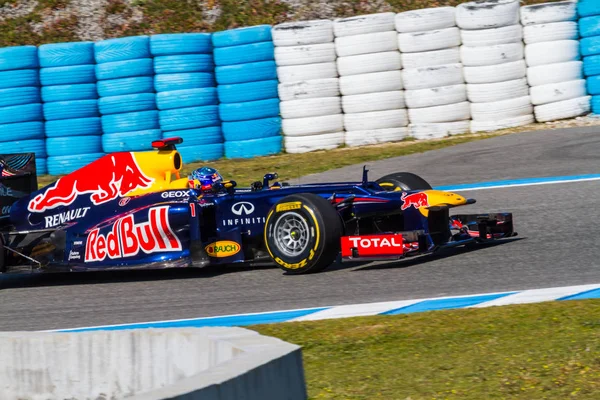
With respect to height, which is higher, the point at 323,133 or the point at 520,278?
the point at 323,133

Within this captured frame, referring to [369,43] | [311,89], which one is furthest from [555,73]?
[311,89]

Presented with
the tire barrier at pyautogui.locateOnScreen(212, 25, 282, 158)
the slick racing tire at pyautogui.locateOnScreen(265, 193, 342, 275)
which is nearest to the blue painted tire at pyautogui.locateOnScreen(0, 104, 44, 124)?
the tire barrier at pyautogui.locateOnScreen(212, 25, 282, 158)

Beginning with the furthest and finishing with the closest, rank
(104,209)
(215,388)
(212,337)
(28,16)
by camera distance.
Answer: (28,16) → (104,209) → (212,337) → (215,388)

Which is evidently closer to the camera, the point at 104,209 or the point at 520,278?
the point at 520,278

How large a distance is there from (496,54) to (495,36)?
0.26m

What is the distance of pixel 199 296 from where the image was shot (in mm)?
7984

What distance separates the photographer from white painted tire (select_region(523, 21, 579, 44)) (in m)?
13.9

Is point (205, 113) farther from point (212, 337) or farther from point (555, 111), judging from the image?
point (212, 337)

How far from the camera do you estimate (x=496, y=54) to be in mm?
14000

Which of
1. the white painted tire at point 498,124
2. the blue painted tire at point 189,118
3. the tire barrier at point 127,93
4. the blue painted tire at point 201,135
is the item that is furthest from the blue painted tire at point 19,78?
the white painted tire at point 498,124

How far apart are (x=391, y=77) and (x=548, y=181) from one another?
139 inches

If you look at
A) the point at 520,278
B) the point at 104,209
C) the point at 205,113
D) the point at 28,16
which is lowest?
the point at 520,278

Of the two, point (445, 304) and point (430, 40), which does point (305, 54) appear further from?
point (445, 304)

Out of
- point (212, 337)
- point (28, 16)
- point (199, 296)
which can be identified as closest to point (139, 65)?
point (28, 16)
